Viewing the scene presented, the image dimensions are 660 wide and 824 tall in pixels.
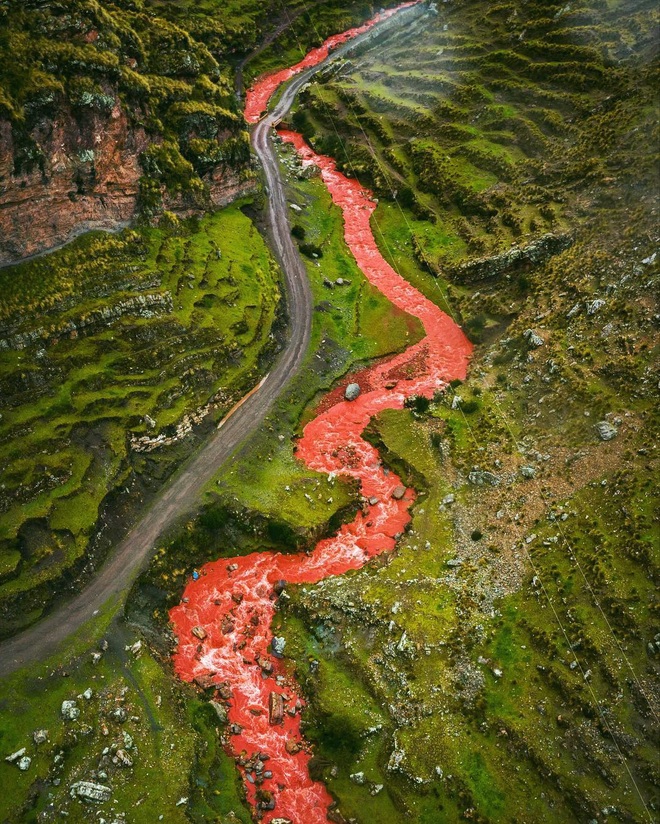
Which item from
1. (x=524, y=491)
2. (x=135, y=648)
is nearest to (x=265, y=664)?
(x=135, y=648)

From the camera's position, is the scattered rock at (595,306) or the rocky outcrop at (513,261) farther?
the rocky outcrop at (513,261)

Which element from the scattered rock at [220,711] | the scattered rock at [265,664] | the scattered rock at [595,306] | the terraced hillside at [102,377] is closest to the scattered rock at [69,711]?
the terraced hillside at [102,377]

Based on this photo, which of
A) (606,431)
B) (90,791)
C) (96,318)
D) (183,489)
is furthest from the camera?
(96,318)

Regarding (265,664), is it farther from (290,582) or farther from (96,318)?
(96,318)

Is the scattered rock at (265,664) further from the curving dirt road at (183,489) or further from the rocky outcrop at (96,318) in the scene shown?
the rocky outcrop at (96,318)

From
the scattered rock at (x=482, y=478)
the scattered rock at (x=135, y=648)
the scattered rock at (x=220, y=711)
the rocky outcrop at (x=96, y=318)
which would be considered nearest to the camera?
the scattered rock at (x=220, y=711)

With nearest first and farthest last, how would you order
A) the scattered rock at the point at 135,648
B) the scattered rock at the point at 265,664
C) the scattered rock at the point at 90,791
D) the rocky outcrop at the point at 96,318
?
the scattered rock at the point at 90,791 < the scattered rock at the point at 135,648 < the scattered rock at the point at 265,664 < the rocky outcrop at the point at 96,318
